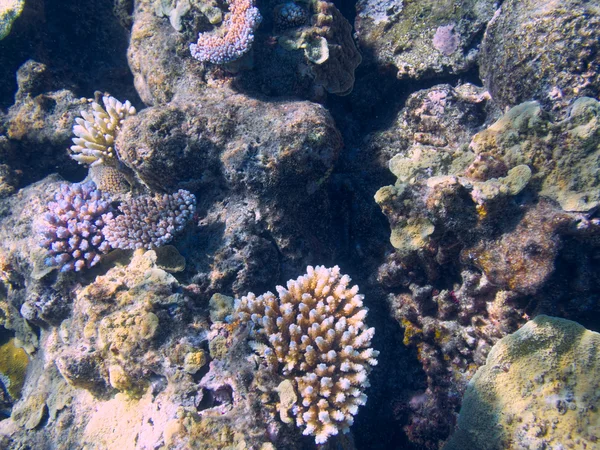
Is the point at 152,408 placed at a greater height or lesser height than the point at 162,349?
lesser

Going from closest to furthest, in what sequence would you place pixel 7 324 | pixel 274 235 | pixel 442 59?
1. pixel 274 235
2. pixel 442 59
3. pixel 7 324

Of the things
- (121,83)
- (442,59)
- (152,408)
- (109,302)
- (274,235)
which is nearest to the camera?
(152,408)

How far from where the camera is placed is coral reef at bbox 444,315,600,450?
3.01 metres

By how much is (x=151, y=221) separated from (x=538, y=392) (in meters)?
4.30

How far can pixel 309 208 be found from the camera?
13.7ft

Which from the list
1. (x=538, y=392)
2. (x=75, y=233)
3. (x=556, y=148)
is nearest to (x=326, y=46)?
(x=556, y=148)

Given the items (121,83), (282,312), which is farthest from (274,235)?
(121,83)

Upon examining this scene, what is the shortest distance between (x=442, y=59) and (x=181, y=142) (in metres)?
3.74

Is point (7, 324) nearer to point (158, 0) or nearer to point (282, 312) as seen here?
point (282, 312)

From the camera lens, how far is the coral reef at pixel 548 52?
343 centimetres

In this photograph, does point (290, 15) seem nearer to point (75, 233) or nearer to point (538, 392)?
point (75, 233)

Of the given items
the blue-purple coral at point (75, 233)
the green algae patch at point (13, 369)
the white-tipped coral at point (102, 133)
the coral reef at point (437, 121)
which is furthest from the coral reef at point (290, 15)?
the green algae patch at point (13, 369)

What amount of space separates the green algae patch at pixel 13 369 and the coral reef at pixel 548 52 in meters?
7.94

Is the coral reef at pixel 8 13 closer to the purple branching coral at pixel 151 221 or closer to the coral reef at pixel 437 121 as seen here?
the purple branching coral at pixel 151 221
